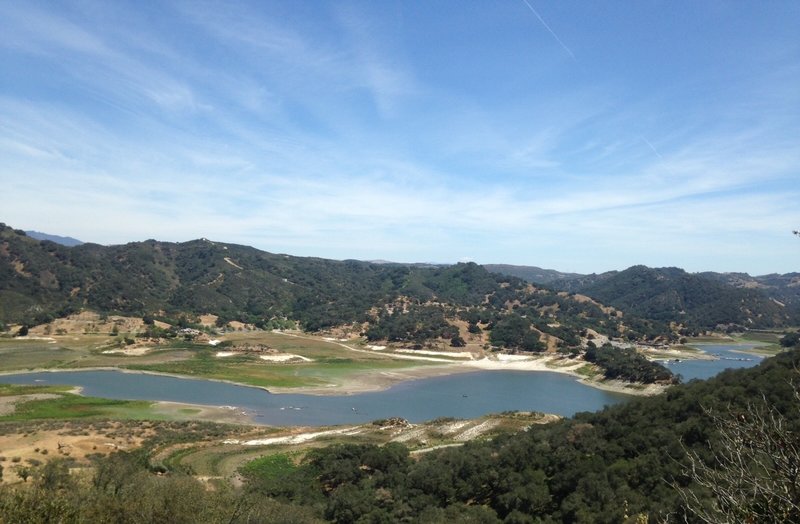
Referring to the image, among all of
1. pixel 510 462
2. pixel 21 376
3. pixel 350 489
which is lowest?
pixel 21 376

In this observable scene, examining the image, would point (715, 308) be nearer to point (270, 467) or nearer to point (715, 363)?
point (715, 363)

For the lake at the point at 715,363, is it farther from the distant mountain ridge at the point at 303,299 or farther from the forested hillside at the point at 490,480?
the forested hillside at the point at 490,480

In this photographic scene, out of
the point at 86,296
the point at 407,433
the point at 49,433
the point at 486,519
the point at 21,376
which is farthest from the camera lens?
the point at 86,296

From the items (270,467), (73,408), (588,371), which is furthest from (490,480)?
(588,371)

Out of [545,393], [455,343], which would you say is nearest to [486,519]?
[545,393]

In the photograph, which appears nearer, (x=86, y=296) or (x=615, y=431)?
(x=615, y=431)

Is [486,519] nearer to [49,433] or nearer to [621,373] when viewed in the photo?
[49,433]

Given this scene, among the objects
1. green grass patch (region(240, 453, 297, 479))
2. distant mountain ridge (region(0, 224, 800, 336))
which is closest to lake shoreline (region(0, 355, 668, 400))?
distant mountain ridge (region(0, 224, 800, 336))
